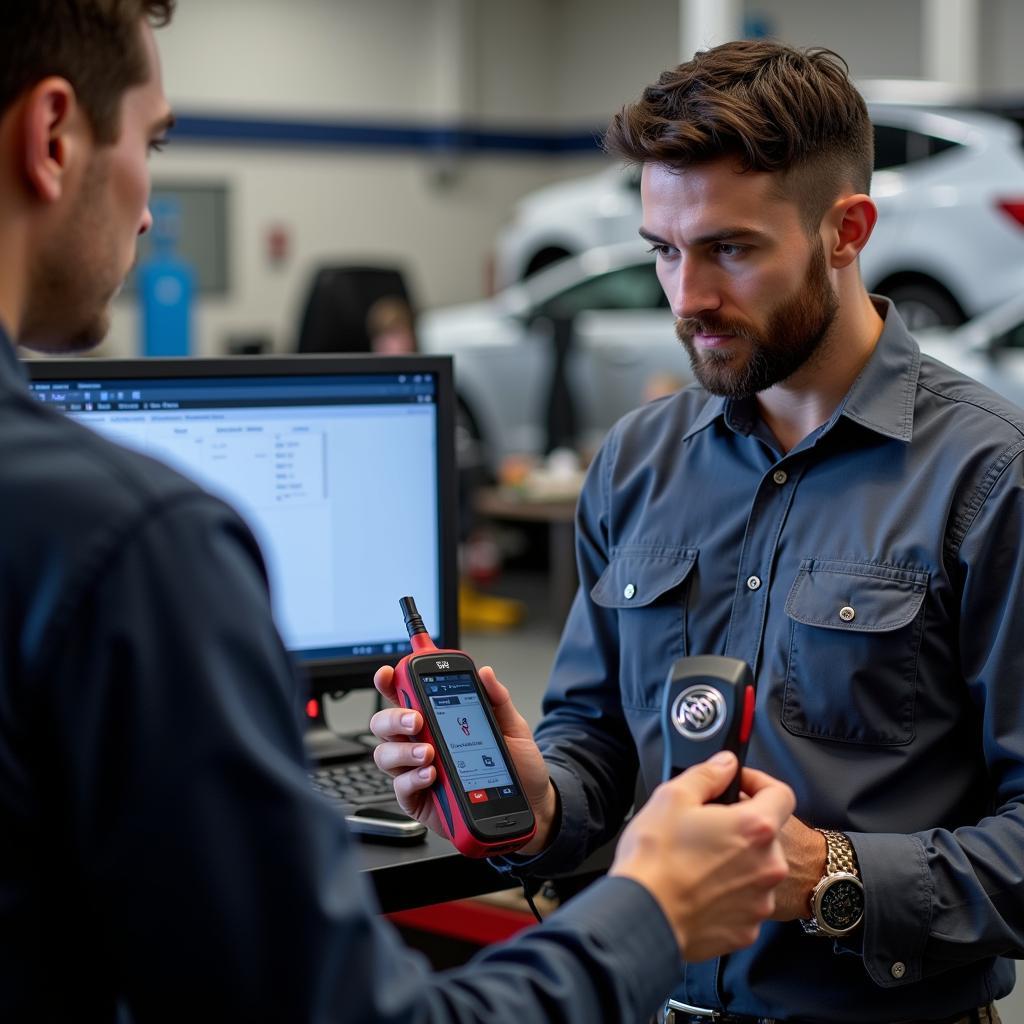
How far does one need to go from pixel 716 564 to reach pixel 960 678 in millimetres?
285

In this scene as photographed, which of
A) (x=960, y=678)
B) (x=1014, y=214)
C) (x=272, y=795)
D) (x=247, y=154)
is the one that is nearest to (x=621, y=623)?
(x=960, y=678)

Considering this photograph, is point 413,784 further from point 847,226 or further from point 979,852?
point 847,226

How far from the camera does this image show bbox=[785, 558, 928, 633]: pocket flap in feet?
4.76

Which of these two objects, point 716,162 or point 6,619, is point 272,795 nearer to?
point 6,619

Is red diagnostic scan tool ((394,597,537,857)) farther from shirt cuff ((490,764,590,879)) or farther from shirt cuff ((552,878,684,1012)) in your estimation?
shirt cuff ((552,878,684,1012))

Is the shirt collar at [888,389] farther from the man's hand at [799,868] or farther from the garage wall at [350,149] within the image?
the garage wall at [350,149]

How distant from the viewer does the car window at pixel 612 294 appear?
24.8 ft

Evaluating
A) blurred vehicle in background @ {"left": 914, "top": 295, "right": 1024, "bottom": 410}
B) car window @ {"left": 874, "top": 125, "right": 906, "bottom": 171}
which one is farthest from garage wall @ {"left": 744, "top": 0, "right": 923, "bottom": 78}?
blurred vehicle in background @ {"left": 914, "top": 295, "right": 1024, "bottom": 410}

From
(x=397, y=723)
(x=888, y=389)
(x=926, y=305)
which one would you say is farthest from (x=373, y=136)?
(x=397, y=723)

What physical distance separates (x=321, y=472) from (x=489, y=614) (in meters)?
4.55

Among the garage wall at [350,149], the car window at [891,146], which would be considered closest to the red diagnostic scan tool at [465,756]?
the car window at [891,146]

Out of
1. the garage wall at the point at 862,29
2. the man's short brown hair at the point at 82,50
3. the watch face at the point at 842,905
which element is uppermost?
the garage wall at the point at 862,29

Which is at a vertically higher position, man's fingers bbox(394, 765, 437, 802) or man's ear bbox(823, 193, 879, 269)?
man's ear bbox(823, 193, 879, 269)

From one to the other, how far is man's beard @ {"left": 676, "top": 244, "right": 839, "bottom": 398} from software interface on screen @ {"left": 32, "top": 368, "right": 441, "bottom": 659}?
15.7 inches
